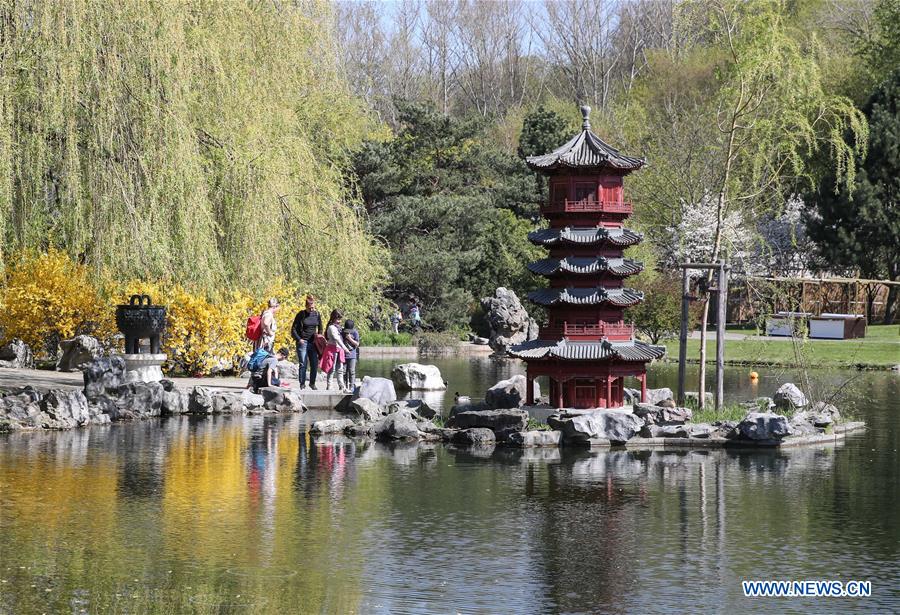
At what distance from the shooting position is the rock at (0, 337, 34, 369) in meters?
32.5

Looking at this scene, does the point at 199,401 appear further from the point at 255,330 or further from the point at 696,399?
the point at 696,399

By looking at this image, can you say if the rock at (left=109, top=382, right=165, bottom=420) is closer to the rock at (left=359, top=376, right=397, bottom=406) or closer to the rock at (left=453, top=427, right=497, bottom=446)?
the rock at (left=359, top=376, right=397, bottom=406)

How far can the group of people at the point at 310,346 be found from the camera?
28.8m

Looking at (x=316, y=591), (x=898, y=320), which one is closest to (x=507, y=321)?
(x=898, y=320)

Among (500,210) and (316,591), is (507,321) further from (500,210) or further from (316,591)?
(316,591)

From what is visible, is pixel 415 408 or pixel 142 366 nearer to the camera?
pixel 415 408

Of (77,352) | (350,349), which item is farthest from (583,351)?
(77,352)

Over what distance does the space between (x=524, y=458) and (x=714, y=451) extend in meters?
3.61

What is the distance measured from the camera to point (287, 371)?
32.7 m

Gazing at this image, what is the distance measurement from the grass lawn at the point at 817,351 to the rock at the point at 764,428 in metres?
17.7

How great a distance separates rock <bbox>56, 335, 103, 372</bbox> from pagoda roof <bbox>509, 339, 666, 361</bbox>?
11880 mm

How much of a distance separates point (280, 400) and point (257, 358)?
42.9 inches

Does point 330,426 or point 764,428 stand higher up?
point 764,428

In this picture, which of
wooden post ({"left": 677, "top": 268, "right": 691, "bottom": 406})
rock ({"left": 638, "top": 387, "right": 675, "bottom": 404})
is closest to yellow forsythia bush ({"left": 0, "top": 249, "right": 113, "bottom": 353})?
rock ({"left": 638, "top": 387, "right": 675, "bottom": 404})
